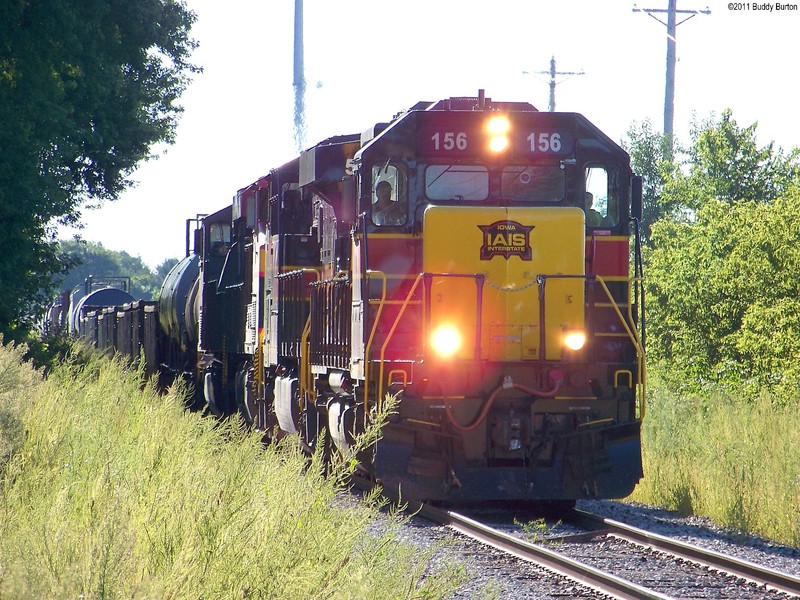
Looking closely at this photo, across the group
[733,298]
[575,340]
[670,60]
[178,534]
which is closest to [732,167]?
[670,60]

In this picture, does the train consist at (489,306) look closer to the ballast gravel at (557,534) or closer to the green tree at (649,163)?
the ballast gravel at (557,534)

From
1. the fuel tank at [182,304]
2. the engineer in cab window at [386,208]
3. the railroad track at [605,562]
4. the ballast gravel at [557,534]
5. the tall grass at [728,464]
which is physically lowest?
the ballast gravel at [557,534]

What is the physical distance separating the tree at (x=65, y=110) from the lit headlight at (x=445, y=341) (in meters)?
10.7

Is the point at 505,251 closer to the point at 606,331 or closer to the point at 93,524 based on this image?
the point at 606,331

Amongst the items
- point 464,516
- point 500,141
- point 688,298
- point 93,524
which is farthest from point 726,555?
point 688,298

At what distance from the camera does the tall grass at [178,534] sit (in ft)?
13.2

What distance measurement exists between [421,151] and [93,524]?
573 centimetres

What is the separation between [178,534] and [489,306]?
211 inches

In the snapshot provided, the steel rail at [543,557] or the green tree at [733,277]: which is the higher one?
the green tree at [733,277]

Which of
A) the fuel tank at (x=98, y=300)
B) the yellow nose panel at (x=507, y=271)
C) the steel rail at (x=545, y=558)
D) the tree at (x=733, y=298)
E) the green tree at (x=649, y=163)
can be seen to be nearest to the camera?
the steel rail at (x=545, y=558)

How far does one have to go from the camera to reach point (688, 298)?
20.8m

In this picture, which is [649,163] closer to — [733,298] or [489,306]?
[733,298]

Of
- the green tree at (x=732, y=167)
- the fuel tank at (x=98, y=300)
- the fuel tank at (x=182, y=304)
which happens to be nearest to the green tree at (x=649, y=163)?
the green tree at (x=732, y=167)

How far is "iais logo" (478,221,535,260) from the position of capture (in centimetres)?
967
